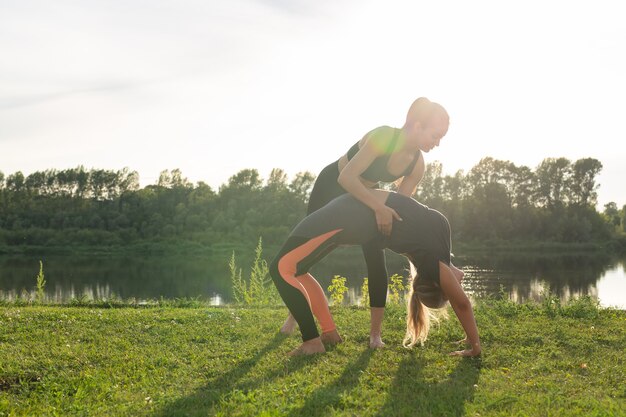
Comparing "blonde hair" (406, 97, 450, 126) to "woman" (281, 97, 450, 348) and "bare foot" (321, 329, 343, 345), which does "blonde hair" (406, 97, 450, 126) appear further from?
"bare foot" (321, 329, 343, 345)

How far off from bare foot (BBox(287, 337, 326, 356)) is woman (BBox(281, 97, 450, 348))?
1.96 ft

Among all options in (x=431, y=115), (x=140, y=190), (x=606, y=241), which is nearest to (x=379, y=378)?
(x=431, y=115)

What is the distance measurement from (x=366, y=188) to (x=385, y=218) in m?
0.31

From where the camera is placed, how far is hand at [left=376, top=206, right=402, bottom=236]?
468cm

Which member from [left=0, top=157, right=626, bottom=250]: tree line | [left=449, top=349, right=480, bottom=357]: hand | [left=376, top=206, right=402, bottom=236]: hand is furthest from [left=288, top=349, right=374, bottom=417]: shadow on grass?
[left=0, top=157, right=626, bottom=250]: tree line

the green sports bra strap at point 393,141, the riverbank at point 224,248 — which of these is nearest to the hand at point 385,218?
the green sports bra strap at point 393,141

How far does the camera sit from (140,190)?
9912 centimetres

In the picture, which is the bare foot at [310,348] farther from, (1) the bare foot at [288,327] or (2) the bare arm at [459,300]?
(2) the bare arm at [459,300]

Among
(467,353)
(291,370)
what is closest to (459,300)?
(467,353)

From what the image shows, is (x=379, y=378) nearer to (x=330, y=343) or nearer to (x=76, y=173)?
(x=330, y=343)

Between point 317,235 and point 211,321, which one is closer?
point 317,235

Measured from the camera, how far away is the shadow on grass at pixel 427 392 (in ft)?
10.9

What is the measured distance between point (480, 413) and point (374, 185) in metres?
2.61

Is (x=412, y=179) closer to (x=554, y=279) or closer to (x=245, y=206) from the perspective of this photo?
(x=554, y=279)
